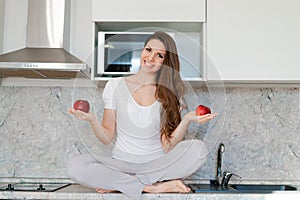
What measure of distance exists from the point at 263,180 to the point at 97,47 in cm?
121

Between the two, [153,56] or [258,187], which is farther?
[258,187]

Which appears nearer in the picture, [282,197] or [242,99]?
[282,197]

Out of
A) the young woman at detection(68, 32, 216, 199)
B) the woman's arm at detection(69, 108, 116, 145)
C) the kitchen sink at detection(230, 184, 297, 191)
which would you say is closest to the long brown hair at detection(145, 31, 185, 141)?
the young woman at detection(68, 32, 216, 199)

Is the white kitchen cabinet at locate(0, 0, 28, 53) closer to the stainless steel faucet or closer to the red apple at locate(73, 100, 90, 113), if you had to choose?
the red apple at locate(73, 100, 90, 113)

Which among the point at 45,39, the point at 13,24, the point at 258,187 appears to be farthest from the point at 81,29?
the point at 258,187

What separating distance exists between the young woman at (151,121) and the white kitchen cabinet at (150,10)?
12cm

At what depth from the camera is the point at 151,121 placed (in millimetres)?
2125

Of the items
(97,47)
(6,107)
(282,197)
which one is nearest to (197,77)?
(97,47)

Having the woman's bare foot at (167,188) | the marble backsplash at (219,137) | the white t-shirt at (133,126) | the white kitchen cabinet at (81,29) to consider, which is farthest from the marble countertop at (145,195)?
the white kitchen cabinet at (81,29)

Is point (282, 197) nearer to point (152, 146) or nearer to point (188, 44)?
point (152, 146)

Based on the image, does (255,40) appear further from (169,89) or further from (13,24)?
(13,24)

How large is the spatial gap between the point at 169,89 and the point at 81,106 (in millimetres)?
430

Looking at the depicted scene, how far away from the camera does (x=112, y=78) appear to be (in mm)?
2184

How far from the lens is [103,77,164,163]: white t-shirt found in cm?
211
